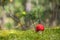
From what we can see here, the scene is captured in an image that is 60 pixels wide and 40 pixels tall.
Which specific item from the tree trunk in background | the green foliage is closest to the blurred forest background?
the tree trunk in background

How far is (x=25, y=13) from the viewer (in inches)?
67.1

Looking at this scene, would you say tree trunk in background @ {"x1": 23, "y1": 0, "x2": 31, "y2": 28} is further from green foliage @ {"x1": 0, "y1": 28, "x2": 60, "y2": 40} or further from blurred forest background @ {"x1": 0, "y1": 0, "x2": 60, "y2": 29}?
green foliage @ {"x1": 0, "y1": 28, "x2": 60, "y2": 40}

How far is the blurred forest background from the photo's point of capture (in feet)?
5.57

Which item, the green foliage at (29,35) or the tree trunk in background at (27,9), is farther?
the tree trunk in background at (27,9)

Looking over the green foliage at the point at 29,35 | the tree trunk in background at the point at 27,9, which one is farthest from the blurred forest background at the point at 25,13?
the green foliage at the point at 29,35

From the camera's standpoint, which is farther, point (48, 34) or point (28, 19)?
point (28, 19)

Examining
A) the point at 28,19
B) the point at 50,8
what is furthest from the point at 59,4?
the point at 28,19

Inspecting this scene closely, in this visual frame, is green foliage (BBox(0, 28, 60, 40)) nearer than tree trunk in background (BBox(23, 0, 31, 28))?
Yes

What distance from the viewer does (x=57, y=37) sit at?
1.49 meters

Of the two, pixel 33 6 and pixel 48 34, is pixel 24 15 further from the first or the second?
pixel 48 34

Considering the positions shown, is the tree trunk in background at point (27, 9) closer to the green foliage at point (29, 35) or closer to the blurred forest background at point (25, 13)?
the blurred forest background at point (25, 13)

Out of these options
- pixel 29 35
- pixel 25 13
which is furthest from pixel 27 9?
pixel 29 35

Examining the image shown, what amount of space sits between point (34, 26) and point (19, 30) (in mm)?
150

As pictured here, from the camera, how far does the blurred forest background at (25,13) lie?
1.70 metres
